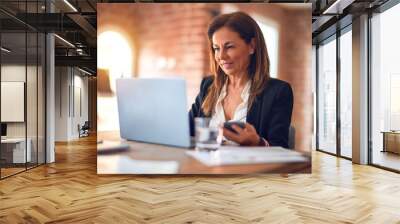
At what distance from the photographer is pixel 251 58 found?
19.8 feet

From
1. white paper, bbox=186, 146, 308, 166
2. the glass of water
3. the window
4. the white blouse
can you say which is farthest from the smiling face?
the window

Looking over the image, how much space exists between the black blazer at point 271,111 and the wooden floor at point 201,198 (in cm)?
72

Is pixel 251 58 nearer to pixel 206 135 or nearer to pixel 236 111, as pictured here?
pixel 236 111

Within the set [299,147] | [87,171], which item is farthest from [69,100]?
[299,147]

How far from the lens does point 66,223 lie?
11.9 feet

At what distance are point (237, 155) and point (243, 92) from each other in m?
1.01

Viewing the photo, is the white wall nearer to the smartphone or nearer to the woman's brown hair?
the woman's brown hair

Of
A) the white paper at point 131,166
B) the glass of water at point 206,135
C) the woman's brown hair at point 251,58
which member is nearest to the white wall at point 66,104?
the white paper at point 131,166

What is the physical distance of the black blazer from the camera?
5.96 metres

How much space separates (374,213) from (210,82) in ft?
9.98

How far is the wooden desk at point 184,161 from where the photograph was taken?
5.99 m

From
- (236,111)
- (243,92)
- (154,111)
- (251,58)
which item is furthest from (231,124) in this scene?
(154,111)

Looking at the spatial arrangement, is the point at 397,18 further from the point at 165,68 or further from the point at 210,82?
the point at 165,68

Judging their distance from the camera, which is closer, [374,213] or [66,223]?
[66,223]
